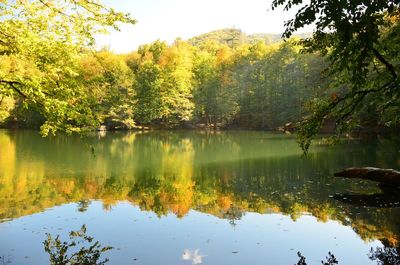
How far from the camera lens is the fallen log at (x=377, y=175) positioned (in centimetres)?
1639

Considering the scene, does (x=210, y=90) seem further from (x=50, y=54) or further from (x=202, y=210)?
(x=50, y=54)

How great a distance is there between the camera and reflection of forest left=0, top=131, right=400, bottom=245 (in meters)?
14.0

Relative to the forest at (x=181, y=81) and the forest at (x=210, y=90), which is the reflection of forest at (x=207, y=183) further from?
the forest at (x=210, y=90)

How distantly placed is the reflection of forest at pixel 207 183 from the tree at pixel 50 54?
17.6 ft

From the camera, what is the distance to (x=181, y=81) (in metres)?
75.9

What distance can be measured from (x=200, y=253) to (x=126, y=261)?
1.85 m

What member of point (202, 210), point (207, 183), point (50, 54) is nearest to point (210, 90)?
point (207, 183)

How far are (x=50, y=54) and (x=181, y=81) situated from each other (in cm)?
6602

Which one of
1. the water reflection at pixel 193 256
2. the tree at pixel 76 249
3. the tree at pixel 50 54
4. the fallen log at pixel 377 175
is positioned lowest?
the tree at pixel 76 249

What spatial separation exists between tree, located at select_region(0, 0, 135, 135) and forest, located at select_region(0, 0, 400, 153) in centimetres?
3

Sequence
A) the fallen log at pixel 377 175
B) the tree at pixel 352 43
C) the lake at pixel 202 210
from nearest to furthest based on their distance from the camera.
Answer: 1. the tree at pixel 352 43
2. the lake at pixel 202 210
3. the fallen log at pixel 377 175

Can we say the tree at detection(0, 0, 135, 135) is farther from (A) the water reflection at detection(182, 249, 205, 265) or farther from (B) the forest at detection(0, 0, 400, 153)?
(A) the water reflection at detection(182, 249, 205, 265)

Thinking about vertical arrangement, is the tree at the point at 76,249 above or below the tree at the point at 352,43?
below

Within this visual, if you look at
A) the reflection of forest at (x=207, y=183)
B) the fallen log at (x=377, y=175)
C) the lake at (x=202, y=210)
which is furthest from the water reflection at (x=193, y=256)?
the fallen log at (x=377, y=175)
